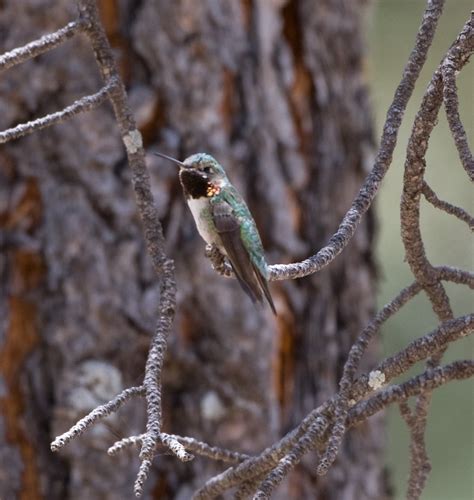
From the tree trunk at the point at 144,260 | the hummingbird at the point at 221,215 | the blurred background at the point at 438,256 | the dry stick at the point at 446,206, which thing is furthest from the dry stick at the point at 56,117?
the blurred background at the point at 438,256

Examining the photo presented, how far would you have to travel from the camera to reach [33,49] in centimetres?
162

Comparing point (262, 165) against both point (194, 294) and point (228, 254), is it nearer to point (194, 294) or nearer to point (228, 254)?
point (194, 294)

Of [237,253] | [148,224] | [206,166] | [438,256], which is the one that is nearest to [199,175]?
[206,166]

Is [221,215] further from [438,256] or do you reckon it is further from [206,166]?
[438,256]

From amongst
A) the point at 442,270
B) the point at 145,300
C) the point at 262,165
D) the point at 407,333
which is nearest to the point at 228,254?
the point at 442,270

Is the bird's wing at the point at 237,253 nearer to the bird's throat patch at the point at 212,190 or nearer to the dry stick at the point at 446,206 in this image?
the bird's throat patch at the point at 212,190

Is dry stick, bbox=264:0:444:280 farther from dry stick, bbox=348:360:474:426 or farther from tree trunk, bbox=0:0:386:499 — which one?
tree trunk, bbox=0:0:386:499

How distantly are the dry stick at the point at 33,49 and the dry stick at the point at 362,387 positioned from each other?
0.72 metres

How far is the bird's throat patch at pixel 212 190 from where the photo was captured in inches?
82.6

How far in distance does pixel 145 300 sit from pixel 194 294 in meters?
0.13

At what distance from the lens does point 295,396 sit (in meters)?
2.83

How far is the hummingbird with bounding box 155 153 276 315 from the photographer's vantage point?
1.96 metres

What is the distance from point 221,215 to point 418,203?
22.5 inches

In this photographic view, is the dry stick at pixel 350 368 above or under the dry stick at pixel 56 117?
under
